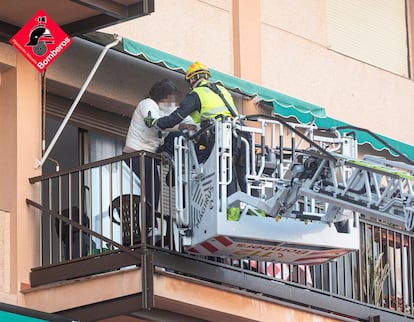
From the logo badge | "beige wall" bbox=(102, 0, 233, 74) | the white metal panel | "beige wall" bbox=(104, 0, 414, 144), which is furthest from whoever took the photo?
the white metal panel

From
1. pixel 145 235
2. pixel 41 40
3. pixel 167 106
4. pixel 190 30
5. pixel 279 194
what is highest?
pixel 190 30

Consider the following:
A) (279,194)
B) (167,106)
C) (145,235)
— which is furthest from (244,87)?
(145,235)

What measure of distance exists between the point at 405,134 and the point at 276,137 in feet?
10.0

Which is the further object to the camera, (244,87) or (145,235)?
(244,87)

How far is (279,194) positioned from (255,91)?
11.1 ft

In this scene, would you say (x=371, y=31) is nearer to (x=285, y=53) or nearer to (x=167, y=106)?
(x=285, y=53)

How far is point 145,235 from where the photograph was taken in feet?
48.6

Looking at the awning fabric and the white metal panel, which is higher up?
the white metal panel

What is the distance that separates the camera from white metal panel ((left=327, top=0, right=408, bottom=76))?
2136 cm

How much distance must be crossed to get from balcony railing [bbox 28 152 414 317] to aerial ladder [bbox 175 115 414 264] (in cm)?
26

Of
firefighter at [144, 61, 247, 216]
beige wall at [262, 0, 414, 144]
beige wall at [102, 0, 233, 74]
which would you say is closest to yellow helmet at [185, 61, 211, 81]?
firefighter at [144, 61, 247, 216]

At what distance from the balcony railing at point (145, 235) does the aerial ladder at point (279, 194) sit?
261 mm

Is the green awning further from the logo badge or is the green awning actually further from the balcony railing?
the balcony railing

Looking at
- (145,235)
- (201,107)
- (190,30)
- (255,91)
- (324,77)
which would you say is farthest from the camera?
(324,77)
